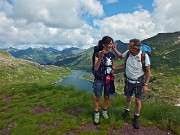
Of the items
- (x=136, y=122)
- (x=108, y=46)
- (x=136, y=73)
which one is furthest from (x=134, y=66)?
(x=136, y=122)

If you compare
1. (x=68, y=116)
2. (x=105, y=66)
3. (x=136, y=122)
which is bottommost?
(x=68, y=116)

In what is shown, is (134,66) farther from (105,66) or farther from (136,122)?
(136,122)

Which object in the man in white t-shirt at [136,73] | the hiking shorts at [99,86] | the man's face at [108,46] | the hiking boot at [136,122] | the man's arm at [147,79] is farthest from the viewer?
the hiking shorts at [99,86]

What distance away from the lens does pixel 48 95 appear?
21.2 metres

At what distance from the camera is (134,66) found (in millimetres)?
12375

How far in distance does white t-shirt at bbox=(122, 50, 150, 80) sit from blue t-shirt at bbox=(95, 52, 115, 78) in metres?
0.87

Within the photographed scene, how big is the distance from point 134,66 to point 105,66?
1.44 meters

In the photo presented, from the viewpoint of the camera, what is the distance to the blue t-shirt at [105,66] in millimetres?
12833

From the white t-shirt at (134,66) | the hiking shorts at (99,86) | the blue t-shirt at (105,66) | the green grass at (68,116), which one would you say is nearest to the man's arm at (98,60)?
the blue t-shirt at (105,66)

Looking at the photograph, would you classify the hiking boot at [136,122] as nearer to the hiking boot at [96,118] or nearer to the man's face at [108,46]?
the hiking boot at [96,118]

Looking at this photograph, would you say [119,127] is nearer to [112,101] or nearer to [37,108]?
[112,101]

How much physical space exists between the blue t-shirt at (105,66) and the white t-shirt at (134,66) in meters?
0.87

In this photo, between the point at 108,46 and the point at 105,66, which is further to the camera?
the point at 105,66

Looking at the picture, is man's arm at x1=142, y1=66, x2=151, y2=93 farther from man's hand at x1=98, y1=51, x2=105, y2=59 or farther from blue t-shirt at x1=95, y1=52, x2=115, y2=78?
man's hand at x1=98, y1=51, x2=105, y2=59
